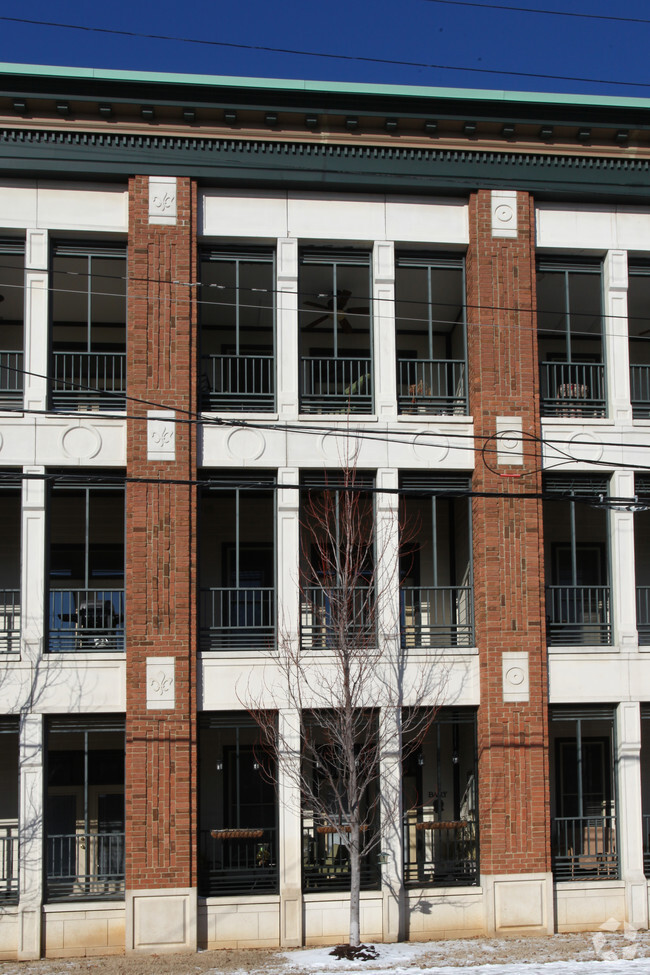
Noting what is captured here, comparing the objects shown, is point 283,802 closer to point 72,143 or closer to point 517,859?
point 517,859

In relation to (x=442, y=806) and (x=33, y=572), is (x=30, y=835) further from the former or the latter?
(x=442, y=806)

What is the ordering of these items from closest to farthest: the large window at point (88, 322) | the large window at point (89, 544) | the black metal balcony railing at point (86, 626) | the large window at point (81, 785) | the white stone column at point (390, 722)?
the white stone column at point (390, 722) → the black metal balcony railing at point (86, 626) → the large window at point (88, 322) → the large window at point (81, 785) → the large window at point (89, 544)

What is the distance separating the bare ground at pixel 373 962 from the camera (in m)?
15.0

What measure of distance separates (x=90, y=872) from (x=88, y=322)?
8.89 metres

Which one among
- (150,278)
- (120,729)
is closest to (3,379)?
(150,278)

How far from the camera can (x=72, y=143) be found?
57.9 feet

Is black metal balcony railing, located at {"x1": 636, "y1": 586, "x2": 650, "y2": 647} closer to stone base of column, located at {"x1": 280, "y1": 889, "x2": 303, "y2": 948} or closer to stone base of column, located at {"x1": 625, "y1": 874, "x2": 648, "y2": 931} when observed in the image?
stone base of column, located at {"x1": 625, "y1": 874, "x2": 648, "y2": 931}

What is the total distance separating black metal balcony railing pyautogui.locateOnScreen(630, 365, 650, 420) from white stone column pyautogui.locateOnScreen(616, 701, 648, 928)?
506 cm

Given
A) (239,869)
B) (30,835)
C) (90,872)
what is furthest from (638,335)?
(30,835)

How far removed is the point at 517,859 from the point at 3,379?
453 inches

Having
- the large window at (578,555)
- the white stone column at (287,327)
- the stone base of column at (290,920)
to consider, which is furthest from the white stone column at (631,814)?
the white stone column at (287,327)

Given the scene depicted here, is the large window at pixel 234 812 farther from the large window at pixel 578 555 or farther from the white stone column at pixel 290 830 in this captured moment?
the large window at pixel 578 555

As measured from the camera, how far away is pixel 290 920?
16578 mm

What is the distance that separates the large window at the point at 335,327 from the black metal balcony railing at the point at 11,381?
4628 mm
